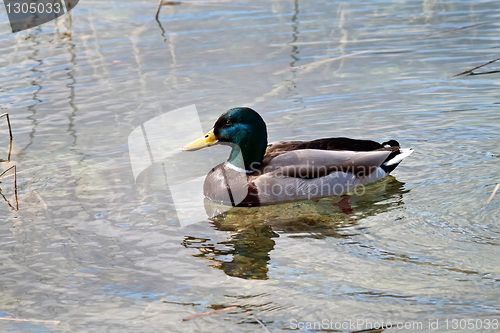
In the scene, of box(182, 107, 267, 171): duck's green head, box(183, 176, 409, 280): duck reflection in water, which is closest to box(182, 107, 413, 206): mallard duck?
box(182, 107, 267, 171): duck's green head

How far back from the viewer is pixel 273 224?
665 cm

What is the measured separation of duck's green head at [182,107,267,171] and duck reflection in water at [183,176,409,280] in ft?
1.61

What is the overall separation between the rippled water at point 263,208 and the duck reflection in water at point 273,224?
0.9 inches

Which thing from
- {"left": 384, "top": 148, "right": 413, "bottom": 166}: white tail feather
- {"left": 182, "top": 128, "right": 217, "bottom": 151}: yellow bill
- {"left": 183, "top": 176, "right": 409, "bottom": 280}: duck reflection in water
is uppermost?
{"left": 182, "top": 128, "right": 217, "bottom": 151}: yellow bill

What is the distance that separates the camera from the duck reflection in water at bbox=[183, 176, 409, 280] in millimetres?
5898

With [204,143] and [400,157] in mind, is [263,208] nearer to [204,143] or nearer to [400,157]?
[204,143]

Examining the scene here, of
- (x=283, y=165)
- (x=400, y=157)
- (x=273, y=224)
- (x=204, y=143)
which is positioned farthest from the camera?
(x=204, y=143)

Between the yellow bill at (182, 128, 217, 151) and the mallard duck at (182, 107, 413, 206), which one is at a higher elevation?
the yellow bill at (182, 128, 217, 151)

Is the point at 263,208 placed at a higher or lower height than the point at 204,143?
lower

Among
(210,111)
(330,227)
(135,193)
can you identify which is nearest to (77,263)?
(135,193)

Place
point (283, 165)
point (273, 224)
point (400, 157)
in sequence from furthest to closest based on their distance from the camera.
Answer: point (400, 157) < point (283, 165) < point (273, 224)

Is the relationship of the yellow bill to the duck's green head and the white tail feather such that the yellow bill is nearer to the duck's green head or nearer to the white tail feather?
the duck's green head

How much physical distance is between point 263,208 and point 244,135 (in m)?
0.71

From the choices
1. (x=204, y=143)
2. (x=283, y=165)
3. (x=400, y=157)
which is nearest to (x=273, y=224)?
(x=283, y=165)
